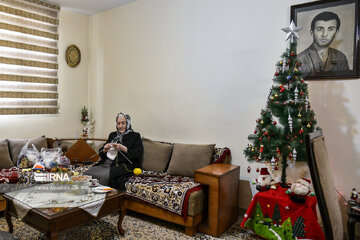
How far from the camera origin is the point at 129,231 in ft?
9.20

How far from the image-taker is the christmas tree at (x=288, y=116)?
2.48 meters

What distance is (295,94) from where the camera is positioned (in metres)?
2.47

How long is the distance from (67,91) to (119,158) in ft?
6.40

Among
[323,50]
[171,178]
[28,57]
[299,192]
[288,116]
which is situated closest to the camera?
[299,192]

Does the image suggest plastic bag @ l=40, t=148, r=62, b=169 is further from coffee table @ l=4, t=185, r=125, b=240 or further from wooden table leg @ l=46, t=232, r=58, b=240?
wooden table leg @ l=46, t=232, r=58, b=240

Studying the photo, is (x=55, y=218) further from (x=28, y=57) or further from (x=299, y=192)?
(x=28, y=57)

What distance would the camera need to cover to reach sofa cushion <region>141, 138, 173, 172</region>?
11.7 feet

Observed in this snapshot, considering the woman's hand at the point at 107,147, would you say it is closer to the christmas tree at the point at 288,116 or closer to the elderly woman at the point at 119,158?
the elderly woman at the point at 119,158

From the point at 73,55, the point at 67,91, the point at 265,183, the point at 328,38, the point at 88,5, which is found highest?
the point at 88,5

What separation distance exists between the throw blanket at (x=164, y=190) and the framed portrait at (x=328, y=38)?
1.72m

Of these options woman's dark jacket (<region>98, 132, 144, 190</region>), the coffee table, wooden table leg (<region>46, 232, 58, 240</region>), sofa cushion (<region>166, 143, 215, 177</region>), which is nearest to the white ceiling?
woman's dark jacket (<region>98, 132, 144, 190</region>)

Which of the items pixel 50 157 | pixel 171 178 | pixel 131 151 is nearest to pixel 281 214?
pixel 171 178

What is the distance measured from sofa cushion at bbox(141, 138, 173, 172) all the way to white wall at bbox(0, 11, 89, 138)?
1.81 meters

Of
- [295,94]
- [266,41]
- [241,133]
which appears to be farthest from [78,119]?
[295,94]
